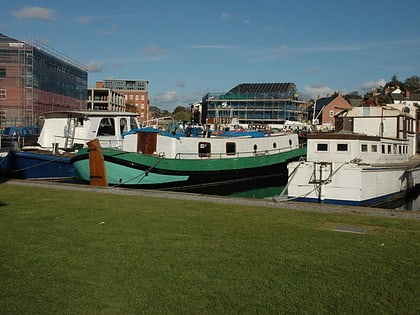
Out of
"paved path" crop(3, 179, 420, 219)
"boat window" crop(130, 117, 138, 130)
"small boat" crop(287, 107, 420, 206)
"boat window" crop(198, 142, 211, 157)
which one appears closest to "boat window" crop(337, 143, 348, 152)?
"small boat" crop(287, 107, 420, 206)

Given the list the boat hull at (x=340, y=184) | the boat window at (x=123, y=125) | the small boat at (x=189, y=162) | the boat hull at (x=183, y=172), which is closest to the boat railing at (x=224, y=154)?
the small boat at (x=189, y=162)

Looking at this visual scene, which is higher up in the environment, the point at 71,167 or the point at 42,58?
the point at 42,58

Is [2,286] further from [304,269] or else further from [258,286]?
[304,269]

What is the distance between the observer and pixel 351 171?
64.1 feet

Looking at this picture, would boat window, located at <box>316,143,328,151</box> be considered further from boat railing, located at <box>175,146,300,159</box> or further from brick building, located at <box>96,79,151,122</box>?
brick building, located at <box>96,79,151,122</box>

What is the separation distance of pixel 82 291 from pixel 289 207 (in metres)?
9.03

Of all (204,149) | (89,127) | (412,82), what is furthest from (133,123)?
(412,82)

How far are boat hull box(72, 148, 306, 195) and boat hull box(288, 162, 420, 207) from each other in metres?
6.88

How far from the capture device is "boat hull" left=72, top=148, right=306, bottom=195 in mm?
23281

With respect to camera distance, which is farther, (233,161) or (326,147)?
(233,161)

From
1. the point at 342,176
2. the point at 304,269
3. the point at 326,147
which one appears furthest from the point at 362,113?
the point at 304,269

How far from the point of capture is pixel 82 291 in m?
6.18

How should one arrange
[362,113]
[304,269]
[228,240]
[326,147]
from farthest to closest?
[362,113]
[326,147]
[228,240]
[304,269]

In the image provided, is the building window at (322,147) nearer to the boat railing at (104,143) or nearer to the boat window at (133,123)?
the boat railing at (104,143)
